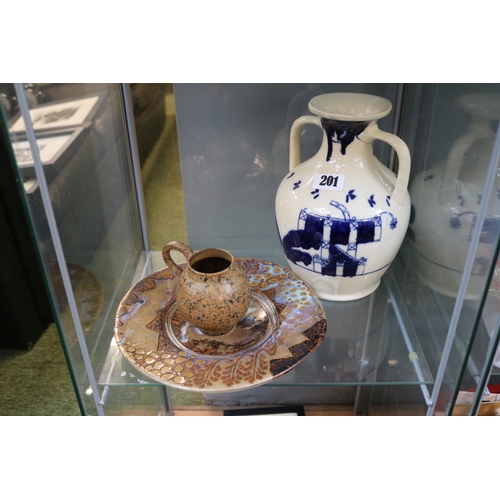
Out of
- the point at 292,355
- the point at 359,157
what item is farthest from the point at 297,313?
the point at 359,157

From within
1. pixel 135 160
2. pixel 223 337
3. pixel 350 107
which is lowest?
pixel 223 337

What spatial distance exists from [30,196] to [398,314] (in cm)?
49

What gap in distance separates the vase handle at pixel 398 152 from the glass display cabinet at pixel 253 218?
54 mm

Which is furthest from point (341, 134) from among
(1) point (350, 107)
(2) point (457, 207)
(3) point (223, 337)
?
(3) point (223, 337)

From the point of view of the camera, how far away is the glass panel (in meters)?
0.52

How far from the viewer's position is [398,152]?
0.62 m

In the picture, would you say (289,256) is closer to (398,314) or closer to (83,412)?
(398,314)

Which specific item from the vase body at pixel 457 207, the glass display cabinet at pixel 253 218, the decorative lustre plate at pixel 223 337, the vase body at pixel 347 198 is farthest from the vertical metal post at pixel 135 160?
the vase body at pixel 457 207

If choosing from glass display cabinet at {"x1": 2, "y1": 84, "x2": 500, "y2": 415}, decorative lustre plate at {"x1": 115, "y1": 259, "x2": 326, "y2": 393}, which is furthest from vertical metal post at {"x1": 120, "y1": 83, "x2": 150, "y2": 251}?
decorative lustre plate at {"x1": 115, "y1": 259, "x2": 326, "y2": 393}

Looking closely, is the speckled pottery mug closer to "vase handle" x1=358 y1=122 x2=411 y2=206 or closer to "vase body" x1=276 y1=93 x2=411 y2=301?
"vase body" x1=276 y1=93 x2=411 y2=301

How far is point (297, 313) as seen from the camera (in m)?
0.67

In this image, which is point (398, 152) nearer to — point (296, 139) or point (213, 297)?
point (296, 139)

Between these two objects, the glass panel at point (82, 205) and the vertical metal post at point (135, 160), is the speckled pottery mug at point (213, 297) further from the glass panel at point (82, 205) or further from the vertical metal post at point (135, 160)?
the vertical metal post at point (135, 160)

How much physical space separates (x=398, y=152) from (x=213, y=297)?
0.27 m
